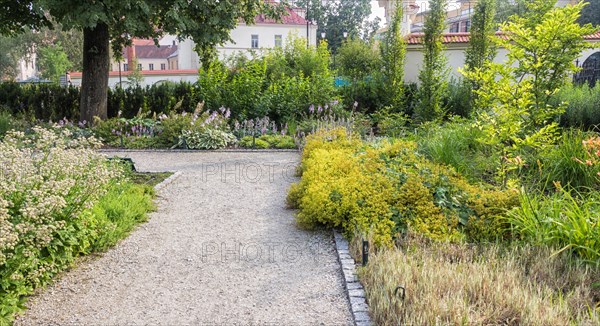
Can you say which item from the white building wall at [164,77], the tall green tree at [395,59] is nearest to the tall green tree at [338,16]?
the white building wall at [164,77]

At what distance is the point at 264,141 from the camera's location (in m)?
10.8

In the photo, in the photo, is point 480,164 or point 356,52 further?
point 356,52

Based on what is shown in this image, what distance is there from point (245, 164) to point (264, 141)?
203 centimetres

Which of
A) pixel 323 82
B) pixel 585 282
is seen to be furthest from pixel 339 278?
pixel 323 82

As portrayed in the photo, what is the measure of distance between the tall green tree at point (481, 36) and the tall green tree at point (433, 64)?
104 centimetres

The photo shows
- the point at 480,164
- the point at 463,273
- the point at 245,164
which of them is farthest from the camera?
the point at 245,164

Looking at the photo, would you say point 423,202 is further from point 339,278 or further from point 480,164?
point 480,164

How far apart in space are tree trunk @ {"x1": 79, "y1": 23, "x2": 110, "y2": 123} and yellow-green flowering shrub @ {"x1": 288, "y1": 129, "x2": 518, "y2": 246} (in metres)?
8.56

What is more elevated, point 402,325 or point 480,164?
point 480,164

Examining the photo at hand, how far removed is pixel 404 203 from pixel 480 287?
1.61 metres

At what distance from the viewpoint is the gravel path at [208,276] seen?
324cm

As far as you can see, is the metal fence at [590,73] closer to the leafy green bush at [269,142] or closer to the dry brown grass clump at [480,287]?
the leafy green bush at [269,142]

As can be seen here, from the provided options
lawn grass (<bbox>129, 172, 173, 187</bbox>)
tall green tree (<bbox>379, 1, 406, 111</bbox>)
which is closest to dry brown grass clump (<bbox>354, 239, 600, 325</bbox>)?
lawn grass (<bbox>129, 172, 173, 187</bbox>)

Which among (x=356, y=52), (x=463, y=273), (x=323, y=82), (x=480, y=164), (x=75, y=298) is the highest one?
(x=356, y=52)
